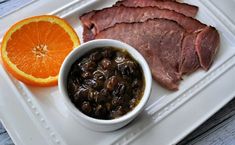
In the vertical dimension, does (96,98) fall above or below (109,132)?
above

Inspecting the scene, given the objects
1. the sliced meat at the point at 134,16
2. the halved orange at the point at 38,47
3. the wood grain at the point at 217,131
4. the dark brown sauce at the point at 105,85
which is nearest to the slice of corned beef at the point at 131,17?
the sliced meat at the point at 134,16

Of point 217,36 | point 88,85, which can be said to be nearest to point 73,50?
point 88,85

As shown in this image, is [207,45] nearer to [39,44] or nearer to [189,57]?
[189,57]

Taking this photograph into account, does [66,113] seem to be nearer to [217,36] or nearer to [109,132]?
[109,132]

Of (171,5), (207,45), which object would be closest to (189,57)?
(207,45)

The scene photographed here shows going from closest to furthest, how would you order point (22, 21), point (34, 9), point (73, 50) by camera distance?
point (73, 50) < point (22, 21) < point (34, 9)

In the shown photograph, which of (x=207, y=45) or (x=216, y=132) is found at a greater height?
(x=207, y=45)

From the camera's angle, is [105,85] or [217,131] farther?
[217,131]
